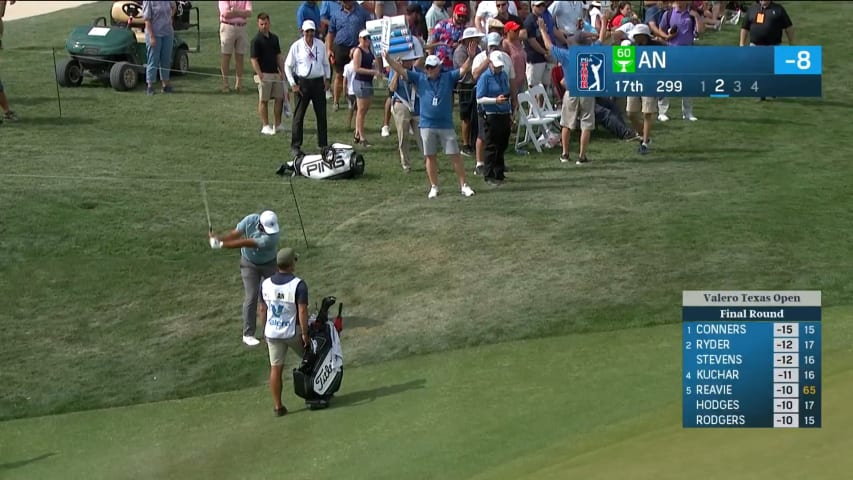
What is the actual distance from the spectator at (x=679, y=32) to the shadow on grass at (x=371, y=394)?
11603 millimetres

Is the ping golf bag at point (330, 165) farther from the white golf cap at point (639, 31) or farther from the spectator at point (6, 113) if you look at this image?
the white golf cap at point (639, 31)

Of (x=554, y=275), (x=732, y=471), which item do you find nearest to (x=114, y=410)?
(x=554, y=275)

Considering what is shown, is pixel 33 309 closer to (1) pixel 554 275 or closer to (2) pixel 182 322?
(2) pixel 182 322

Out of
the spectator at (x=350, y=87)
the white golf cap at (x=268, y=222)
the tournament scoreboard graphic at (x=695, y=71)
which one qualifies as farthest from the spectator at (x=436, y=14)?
the white golf cap at (x=268, y=222)

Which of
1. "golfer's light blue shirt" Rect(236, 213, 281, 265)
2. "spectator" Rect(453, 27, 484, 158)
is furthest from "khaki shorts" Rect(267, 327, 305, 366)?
"spectator" Rect(453, 27, 484, 158)

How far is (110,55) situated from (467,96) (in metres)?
7.12

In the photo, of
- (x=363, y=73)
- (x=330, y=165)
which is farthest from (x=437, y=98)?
(x=363, y=73)

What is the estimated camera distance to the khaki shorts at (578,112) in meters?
21.5

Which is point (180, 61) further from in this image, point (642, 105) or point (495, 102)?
point (642, 105)

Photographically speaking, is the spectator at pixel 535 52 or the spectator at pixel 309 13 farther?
the spectator at pixel 309 13

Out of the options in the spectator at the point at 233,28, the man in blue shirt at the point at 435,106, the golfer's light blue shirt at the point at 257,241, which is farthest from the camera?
the spectator at the point at 233,28

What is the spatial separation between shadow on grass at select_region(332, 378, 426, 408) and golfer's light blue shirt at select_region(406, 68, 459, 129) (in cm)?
573

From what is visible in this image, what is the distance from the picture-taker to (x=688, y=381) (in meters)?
12.8

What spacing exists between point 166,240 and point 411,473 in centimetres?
733
